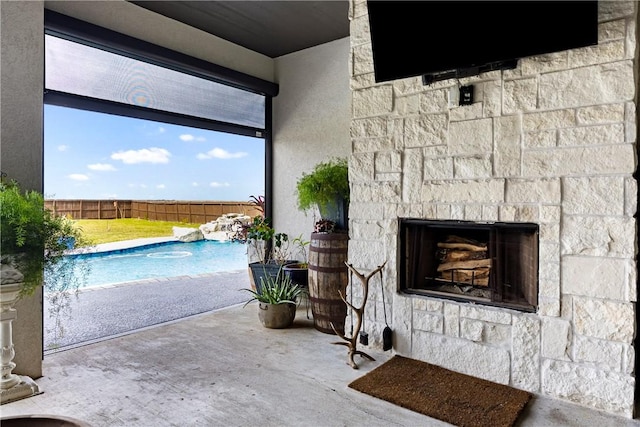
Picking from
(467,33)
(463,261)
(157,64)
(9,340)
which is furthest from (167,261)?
(467,33)

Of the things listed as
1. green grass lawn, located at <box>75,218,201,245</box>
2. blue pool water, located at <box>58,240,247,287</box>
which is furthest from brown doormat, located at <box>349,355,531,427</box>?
green grass lawn, located at <box>75,218,201,245</box>

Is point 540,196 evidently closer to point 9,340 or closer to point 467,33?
point 467,33

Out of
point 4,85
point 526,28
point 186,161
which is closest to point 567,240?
point 526,28

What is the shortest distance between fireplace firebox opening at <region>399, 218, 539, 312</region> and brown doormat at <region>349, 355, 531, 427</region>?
1.60 ft

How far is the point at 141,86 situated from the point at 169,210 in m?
2.43

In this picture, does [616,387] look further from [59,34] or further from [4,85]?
[59,34]

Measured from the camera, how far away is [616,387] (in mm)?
1978

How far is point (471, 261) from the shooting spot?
104 inches

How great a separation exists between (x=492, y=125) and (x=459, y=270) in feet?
3.30

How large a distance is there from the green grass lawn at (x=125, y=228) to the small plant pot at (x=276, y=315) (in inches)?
85.2

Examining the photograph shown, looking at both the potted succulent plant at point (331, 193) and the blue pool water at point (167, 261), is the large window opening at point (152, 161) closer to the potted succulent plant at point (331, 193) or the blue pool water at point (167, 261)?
the blue pool water at point (167, 261)

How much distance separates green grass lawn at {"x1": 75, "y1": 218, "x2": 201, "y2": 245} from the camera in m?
4.52

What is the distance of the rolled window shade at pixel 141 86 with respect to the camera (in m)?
3.11

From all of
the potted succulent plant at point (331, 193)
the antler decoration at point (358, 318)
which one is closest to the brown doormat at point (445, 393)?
the antler decoration at point (358, 318)
